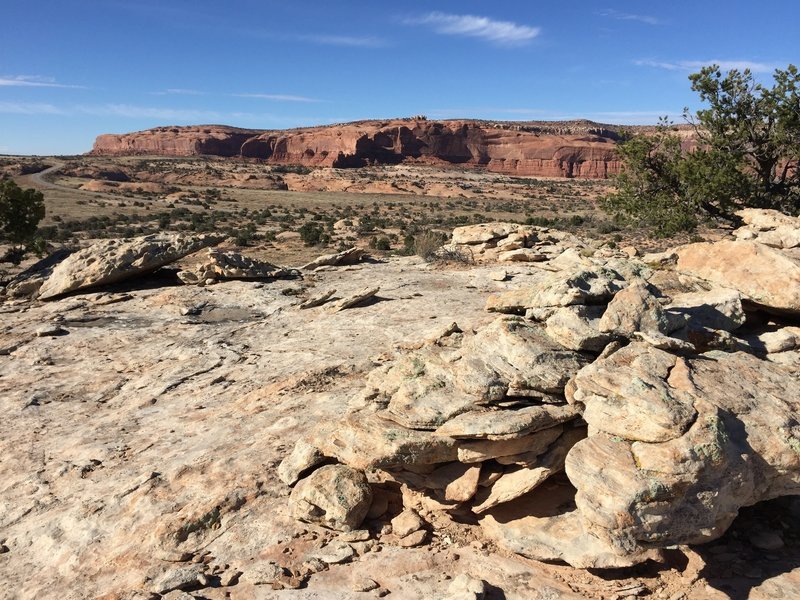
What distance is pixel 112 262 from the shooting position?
18.2 metres

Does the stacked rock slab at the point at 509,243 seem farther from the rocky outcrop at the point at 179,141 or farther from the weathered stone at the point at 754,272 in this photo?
the rocky outcrop at the point at 179,141

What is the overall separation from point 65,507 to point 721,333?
9.42 metres

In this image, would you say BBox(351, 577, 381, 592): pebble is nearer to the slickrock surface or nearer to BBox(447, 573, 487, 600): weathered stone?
the slickrock surface

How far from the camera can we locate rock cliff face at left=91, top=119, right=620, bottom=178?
12631 centimetres

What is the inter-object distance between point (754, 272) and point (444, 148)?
134m

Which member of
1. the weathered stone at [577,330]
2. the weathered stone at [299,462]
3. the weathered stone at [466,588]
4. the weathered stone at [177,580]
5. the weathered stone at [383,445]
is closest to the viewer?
the weathered stone at [466,588]

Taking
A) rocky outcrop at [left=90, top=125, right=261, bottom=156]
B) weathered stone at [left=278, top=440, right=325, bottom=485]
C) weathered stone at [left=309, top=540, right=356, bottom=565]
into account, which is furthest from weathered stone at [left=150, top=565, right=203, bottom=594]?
rocky outcrop at [left=90, top=125, right=261, bottom=156]

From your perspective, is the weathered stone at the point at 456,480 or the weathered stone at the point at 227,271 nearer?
the weathered stone at the point at 456,480

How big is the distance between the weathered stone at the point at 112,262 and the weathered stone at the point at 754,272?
1607 centimetres

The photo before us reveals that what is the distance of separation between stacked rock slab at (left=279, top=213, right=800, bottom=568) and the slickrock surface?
26 millimetres

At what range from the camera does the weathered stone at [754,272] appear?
8672 millimetres

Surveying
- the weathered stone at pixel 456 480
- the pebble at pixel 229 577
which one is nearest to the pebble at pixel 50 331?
the pebble at pixel 229 577

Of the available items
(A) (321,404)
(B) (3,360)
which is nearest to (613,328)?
(A) (321,404)

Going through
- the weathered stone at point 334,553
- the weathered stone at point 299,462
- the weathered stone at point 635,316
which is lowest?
the weathered stone at point 334,553
